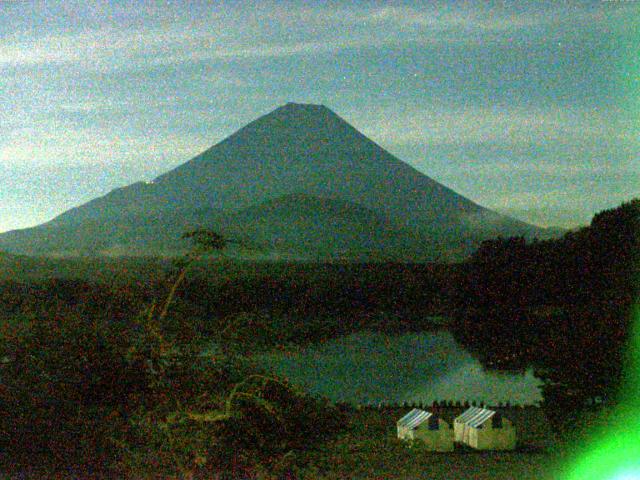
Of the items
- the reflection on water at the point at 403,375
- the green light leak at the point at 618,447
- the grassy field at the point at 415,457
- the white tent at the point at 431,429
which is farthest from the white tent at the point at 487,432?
the reflection on water at the point at 403,375

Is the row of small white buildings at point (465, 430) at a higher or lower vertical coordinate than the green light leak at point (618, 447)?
lower

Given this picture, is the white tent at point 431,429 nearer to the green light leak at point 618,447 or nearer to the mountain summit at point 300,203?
the green light leak at point 618,447

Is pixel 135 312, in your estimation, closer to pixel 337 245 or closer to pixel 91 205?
pixel 337 245

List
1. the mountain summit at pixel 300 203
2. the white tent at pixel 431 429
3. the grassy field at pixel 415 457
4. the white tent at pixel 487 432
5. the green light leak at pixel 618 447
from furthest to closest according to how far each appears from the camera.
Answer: the mountain summit at pixel 300 203, the white tent at pixel 487 432, the white tent at pixel 431 429, the green light leak at pixel 618 447, the grassy field at pixel 415 457

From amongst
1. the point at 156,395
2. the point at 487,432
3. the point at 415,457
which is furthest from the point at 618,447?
the point at 156,395

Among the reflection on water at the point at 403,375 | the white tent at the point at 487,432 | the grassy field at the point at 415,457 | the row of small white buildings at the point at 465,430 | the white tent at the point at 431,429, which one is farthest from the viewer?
the reflection on water at the point at 403,375

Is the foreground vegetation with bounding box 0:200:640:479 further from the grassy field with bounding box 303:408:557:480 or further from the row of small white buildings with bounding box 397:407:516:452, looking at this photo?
the row of small white buildings with bounding box 397:407:516:452

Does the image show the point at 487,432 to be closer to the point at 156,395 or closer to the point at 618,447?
the point at 618,447

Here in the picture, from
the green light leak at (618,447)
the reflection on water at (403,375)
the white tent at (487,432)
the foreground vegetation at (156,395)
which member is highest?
the foreground vegetation at (156,395)
